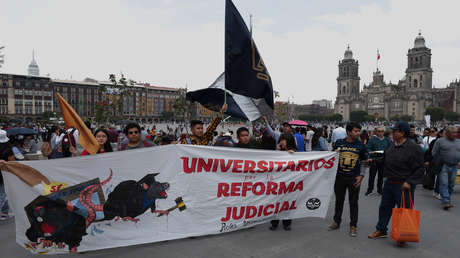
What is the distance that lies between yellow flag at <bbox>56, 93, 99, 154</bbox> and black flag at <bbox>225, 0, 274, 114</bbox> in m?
2.22

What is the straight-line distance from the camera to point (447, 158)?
581 centimetres

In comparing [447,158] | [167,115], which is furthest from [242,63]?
[167,115]

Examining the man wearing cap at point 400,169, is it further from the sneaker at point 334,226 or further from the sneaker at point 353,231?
the sneaker at point 334,226

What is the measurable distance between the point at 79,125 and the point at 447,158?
675cm

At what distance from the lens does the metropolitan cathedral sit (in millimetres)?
106312

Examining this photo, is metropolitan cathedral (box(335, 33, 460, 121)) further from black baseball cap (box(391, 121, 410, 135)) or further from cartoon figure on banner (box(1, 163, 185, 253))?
cartoon figure on banner (box(1, 163, 185, 253))

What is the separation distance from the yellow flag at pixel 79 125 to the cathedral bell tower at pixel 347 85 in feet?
418

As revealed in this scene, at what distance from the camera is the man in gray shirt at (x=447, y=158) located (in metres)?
5.71

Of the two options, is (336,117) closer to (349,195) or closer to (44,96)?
(44,96)

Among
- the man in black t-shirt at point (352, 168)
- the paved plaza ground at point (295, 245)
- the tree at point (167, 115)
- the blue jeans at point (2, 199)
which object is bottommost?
the paved plaza ground at point (295, 245)

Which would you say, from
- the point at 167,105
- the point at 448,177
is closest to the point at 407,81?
the point at 167,105

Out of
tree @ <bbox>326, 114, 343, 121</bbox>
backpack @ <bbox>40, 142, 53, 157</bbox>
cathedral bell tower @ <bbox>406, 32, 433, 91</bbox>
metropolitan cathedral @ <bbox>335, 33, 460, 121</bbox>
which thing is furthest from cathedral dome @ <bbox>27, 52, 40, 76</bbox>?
cathedral bell tower @ <bbox>406, 32, 433, 91</bbox>

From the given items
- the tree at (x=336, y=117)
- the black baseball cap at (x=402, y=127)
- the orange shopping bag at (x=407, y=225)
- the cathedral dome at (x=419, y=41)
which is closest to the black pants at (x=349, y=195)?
the orange shopping bag at (x=407, y=225)

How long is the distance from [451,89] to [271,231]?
498ft
